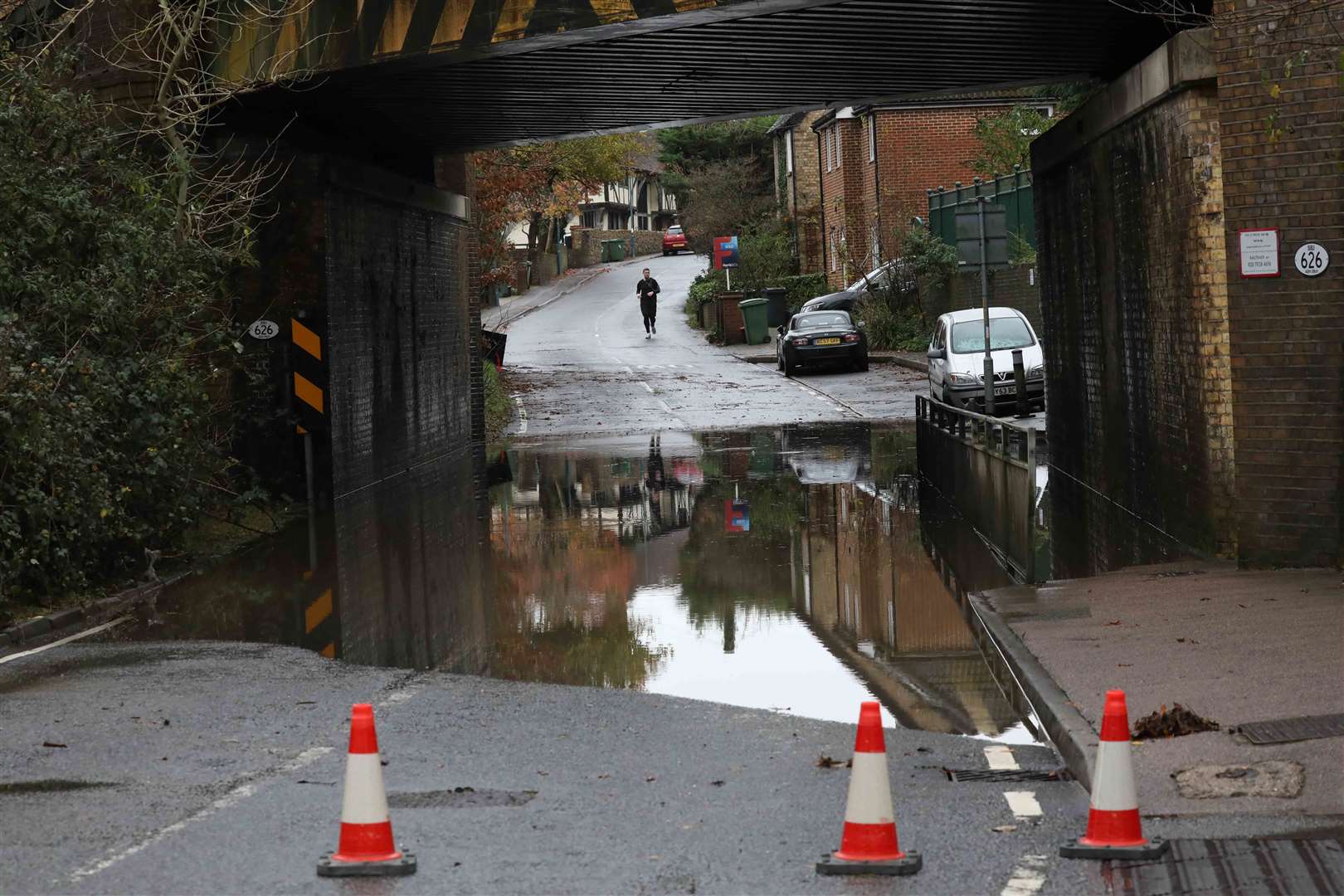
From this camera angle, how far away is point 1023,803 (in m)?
6.68

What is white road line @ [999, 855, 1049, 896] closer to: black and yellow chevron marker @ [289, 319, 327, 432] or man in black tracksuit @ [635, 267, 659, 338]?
black and yellow chevron marker @ [289, 319, 327, 432]

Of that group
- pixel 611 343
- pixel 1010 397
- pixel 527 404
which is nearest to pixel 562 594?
pixel 1010 397

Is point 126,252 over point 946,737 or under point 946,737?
over

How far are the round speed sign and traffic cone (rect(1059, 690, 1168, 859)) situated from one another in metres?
7.14

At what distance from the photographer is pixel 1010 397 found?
28453 mm

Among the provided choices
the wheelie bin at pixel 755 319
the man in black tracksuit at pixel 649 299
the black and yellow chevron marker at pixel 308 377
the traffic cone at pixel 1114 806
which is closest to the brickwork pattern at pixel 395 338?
the black and yellow chevron marker at pixel 308 377

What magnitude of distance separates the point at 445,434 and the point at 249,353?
8.52 m

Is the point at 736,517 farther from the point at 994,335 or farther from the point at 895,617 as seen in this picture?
the point at 994,335

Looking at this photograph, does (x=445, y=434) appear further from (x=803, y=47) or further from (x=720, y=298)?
(x=720, y=298)

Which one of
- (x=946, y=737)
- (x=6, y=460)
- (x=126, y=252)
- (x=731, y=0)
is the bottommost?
(x=946, y=737)

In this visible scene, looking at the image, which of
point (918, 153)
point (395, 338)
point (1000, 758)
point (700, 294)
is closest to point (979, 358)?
point (395, 338)

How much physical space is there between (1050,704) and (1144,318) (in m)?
8.10

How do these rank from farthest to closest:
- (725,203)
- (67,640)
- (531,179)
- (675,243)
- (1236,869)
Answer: (675,243), (725,203), (531,179), (67,640), (1236,869)

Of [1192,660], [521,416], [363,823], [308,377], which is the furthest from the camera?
[521,416]
